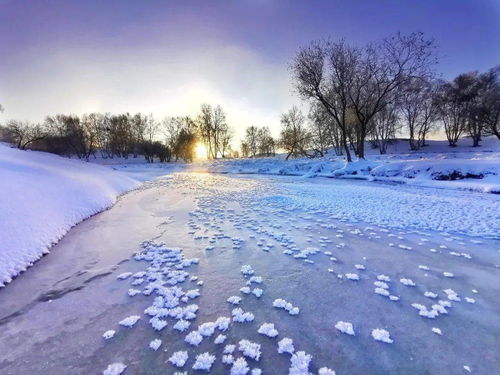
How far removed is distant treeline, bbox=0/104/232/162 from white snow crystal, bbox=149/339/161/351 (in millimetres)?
58540

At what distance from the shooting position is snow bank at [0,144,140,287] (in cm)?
448

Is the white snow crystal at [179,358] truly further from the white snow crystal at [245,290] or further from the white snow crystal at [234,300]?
→ the white snow crystal at [245,290]

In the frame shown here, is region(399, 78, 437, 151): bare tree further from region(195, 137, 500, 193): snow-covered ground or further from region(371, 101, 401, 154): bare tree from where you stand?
region(195, 137, 500, 193): snow-covered ground

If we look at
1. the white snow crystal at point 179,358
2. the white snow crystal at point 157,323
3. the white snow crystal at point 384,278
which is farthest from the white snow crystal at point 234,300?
the white snow crystal at point 384,278

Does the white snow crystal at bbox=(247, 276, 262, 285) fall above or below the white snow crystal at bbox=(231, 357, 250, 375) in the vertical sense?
below

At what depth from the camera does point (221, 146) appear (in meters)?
63.8

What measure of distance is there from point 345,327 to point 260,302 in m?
1.06

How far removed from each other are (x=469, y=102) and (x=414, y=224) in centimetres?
4227

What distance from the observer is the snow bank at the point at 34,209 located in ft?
14.7

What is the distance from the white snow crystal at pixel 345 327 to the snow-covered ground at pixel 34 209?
15.6 feet

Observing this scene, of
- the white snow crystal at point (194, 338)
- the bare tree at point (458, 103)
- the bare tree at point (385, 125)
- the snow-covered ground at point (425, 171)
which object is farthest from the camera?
the bare tree at point (385, 125)

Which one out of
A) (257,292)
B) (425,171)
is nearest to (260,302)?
(257,292)

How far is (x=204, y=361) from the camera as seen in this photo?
2377mm

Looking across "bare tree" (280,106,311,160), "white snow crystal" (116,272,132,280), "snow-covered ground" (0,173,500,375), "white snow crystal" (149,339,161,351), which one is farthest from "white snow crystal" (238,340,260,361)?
"bare tree" (280,106,311,160)
